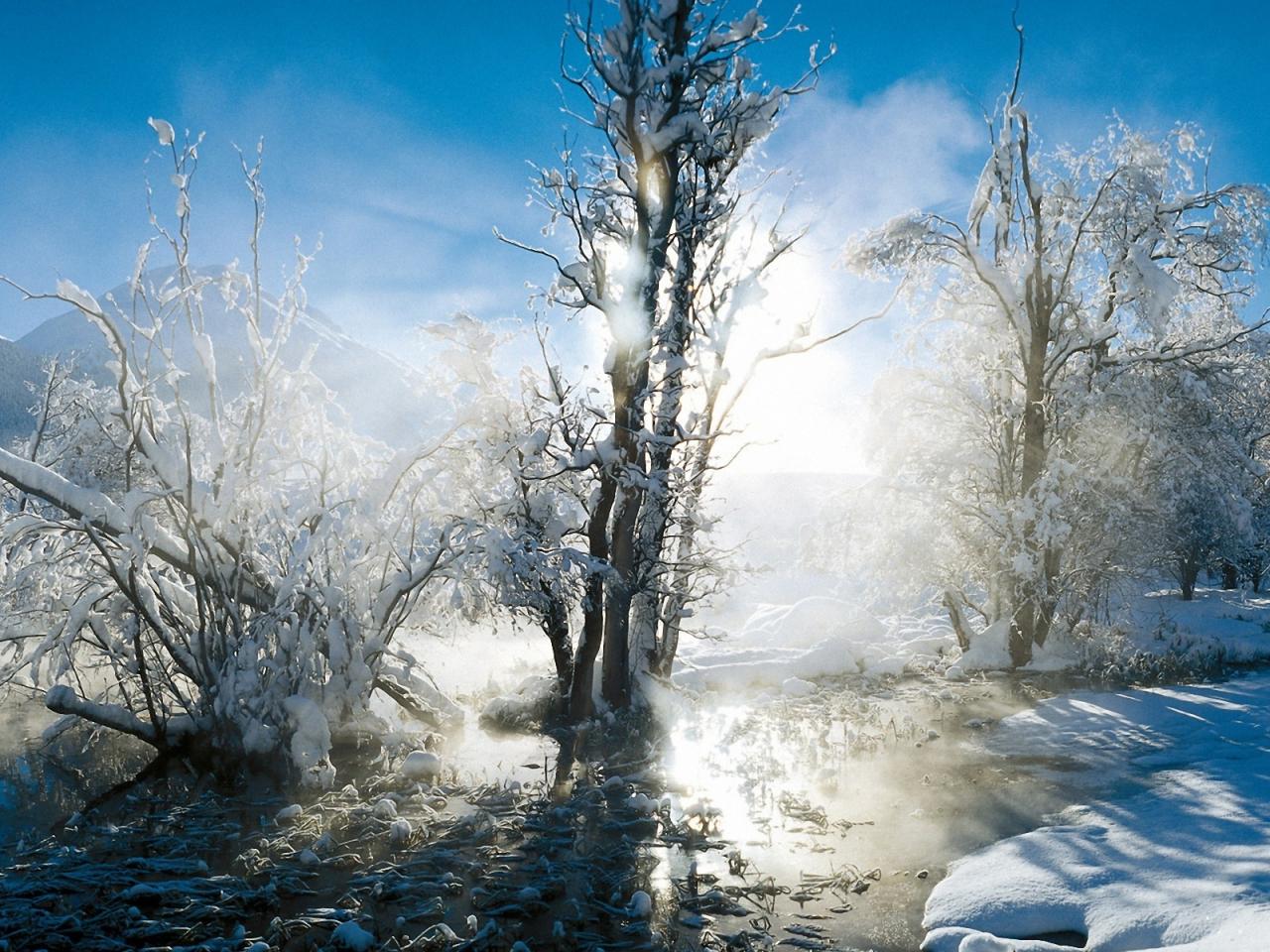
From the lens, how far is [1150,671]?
12531mm

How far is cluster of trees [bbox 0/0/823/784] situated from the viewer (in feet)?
24.8

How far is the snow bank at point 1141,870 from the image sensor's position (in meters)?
4.04

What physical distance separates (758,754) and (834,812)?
1.98m

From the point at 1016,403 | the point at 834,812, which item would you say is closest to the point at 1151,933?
the point at 834,812

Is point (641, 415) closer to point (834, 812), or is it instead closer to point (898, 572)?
point (834, 812)

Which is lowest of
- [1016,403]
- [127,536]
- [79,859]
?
[79,859]

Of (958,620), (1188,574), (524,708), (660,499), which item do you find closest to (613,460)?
(660,499)

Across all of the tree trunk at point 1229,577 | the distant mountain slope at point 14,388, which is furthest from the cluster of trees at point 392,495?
the distant mountain slope at point 14,388

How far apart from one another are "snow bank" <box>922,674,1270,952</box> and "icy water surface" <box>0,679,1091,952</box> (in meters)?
0.36

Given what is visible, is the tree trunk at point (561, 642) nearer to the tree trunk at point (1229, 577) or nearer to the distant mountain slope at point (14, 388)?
the tree trunk at point (1229, 577)

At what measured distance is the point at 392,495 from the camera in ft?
30.3

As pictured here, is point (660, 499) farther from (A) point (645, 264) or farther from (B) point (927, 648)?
(B) point (927, 648)

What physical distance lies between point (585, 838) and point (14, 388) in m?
100

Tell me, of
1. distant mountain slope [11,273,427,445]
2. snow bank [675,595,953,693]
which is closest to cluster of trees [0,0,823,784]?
snow bank [675,595,953,693]
